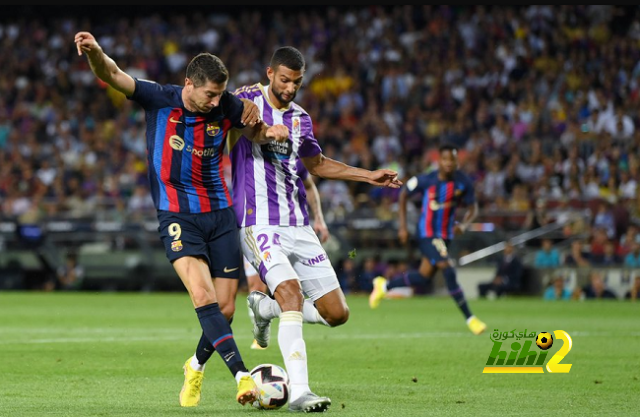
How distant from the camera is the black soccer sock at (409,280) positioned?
49.0 ft

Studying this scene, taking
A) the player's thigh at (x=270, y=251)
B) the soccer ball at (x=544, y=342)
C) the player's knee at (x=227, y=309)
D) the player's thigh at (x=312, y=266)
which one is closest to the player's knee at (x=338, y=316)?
the player's thigh at (x=312, y=266)

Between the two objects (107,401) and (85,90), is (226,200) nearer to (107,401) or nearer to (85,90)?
(107,401)

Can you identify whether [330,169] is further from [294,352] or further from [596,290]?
[596,290]

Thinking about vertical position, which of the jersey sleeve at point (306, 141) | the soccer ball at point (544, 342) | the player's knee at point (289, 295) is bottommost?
the soccer ball at point (544, 342)

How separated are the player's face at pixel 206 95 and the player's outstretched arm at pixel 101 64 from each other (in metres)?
0.39

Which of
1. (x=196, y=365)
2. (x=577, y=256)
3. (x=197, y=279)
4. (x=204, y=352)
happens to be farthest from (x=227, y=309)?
(x=577, y=256)

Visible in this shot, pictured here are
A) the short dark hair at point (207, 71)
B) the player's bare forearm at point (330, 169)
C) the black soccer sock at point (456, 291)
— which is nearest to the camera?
the short dark hair at point (207, 71)

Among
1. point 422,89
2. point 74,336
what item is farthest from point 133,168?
point 74,336

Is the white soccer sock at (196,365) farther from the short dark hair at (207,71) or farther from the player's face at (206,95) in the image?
the short dark hair at (207,71)

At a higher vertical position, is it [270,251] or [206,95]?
[206,95]

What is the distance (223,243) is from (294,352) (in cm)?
102

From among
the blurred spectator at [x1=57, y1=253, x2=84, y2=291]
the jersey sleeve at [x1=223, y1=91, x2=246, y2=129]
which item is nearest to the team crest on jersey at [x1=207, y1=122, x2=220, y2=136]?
the jersey sleeve at [x1=223, y1=91, x2=246, y2=129]

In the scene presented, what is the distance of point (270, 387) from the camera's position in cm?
677

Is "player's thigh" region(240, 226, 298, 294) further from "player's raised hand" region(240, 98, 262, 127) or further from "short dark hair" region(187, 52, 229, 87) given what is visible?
"short dark hair" region(187, 52, 229, 87)
